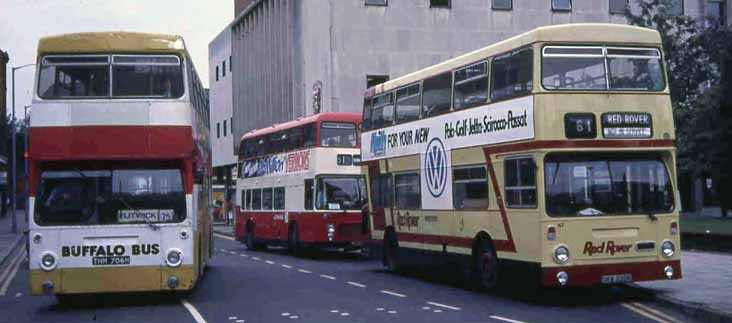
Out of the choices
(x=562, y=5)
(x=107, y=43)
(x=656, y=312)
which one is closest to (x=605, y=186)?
(x=656, y=312)

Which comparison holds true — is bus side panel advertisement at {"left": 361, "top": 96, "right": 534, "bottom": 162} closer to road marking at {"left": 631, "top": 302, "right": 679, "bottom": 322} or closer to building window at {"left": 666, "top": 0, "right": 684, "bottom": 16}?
road marking at {"left": 631, "top": 302, "right": 679, "bottom": 322}

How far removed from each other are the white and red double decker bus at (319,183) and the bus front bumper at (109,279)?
12.5 metres

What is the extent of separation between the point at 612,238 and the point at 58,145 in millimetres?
8237

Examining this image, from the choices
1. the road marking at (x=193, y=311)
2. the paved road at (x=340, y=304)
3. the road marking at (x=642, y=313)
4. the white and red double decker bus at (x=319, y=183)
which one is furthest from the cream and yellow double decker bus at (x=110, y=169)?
the white and red double decker bus at (x=319, y=183)

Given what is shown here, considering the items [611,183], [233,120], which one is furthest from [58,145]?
[233,120]

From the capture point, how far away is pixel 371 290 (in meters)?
19.4

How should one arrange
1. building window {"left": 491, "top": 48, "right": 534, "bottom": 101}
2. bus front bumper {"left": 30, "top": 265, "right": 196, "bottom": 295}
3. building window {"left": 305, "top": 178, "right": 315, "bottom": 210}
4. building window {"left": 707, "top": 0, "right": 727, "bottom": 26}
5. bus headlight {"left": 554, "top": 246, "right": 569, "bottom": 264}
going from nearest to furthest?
bus front bumper {"left": 30, "top": 265, "right": 196, "bottom": 295}
bus headlight {"left": 554, "top": 246, "right": 569, "bottom": 264}
building window {"left": 491, "top": 48, "right": 534, "bottom": 101}
building window {"left": 305, "top": 178, "right": 315, "bottom": 210}
building window {"left": 707, "top": 0, "right": 727, "bottom": 26}

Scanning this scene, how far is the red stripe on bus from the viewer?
51.6 ft

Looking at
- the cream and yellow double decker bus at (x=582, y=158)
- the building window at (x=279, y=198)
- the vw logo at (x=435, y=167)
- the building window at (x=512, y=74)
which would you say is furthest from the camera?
the building window at (x=279, y=198)

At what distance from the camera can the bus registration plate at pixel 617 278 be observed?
1614cm

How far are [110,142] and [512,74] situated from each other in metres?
6.27

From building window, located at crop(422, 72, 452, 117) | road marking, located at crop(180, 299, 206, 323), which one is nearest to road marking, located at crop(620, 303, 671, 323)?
building window, located at crop(422, 72, 452, 117)

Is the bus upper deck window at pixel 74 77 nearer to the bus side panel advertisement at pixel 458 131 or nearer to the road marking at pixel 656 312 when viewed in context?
the bus side panel advertisement at pixel 458 131

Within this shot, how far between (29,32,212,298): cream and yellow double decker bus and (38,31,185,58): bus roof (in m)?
0.02
